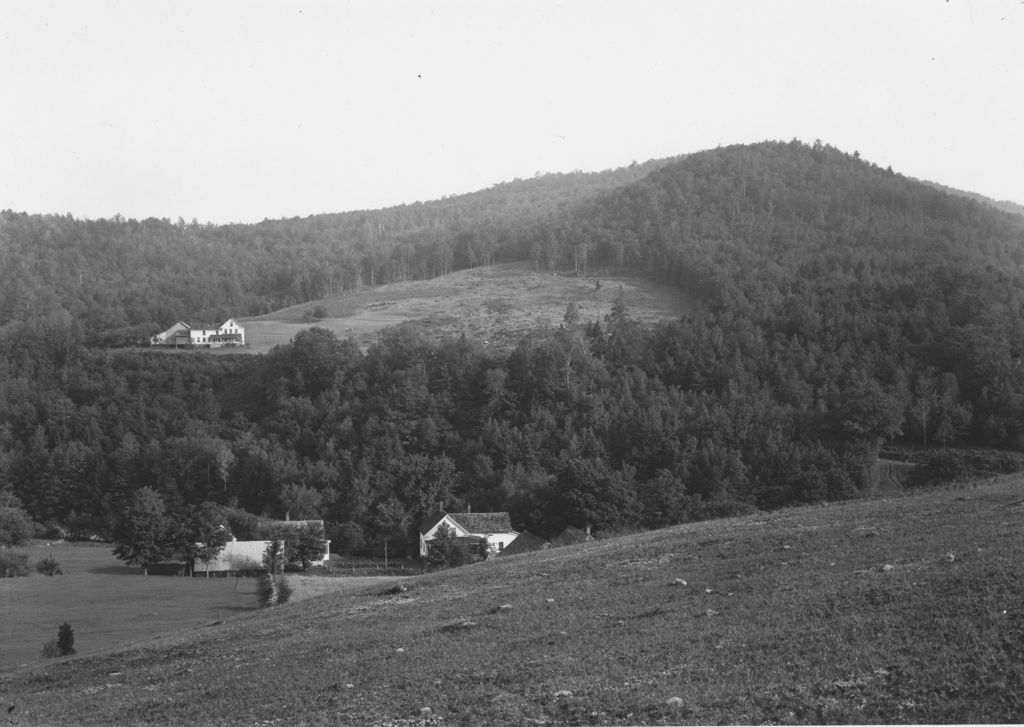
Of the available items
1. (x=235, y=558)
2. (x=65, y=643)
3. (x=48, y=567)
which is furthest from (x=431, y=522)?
(x=65, y=643)

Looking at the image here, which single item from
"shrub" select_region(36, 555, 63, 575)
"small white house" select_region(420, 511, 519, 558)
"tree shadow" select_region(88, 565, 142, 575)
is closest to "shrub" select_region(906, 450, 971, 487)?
"small white house" select_region(420, 511, 519, 558)

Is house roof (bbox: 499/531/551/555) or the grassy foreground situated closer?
the grassy foreground

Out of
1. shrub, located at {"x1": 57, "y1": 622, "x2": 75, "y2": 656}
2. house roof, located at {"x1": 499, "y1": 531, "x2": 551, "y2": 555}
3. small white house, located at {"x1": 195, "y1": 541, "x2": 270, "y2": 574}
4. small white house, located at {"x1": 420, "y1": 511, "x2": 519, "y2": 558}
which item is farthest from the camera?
small white house, located at {"x1": 420, "y1": 511, "x2": 519, "y2": 558}

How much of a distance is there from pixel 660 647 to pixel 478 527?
202 feet

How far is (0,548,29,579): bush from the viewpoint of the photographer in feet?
208

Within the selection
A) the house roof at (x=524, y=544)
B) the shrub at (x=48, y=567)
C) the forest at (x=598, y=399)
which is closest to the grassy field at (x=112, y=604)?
the shrub at (x=48, y=567)

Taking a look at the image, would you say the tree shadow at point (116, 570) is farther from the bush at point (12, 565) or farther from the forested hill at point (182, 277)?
the forested hill at point (182, 277)

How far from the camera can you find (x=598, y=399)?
101 metres

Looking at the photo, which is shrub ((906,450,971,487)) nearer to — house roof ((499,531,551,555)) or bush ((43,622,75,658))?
house roof ((499,531,551,555))

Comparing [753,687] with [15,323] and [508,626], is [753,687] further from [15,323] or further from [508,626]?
[15,323]

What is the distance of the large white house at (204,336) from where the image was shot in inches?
5320

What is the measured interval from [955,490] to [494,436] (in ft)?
218

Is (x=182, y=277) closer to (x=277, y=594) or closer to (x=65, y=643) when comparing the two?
(x=277, y=594)

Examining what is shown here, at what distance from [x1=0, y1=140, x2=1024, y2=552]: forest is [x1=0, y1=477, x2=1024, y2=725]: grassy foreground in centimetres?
3677
